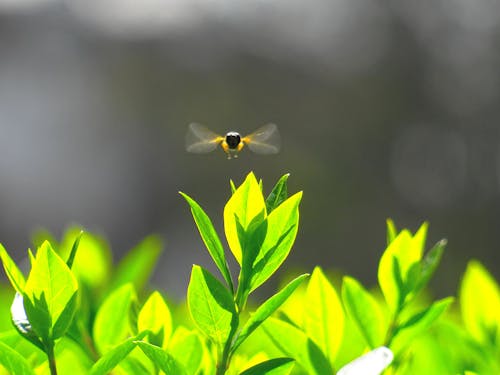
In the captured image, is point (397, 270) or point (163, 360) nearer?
point (163, 360)

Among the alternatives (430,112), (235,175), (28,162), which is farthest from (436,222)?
Answer: (28,162)

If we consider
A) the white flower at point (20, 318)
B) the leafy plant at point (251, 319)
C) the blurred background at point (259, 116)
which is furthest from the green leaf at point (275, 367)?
the blurred background at point (259, 116)

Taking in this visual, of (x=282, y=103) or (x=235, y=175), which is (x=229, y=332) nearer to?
(x=235, y=175)

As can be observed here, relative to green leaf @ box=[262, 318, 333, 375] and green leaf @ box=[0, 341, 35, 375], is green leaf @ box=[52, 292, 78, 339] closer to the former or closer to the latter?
green leaf @ box=[0, 341, 35, 375]

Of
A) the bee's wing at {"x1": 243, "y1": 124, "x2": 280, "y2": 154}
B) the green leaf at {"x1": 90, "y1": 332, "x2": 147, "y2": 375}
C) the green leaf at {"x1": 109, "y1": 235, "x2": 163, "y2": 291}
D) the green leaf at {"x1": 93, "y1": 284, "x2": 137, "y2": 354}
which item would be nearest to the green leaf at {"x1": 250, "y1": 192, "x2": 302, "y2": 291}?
the green leaf at {"x1": 90, "y1": 332, "x2": 147, "y2": 375}

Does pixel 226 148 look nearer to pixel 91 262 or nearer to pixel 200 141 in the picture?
pixel 200 141

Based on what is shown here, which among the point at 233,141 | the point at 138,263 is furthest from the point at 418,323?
the point at 138,263

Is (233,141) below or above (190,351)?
above
